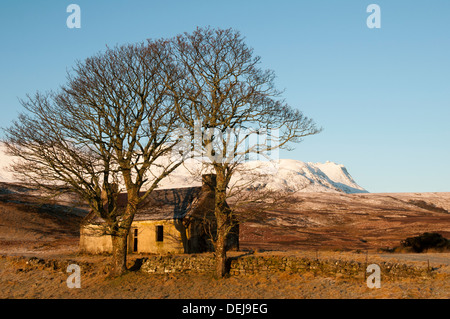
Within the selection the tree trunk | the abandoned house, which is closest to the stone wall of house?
the tree trunk

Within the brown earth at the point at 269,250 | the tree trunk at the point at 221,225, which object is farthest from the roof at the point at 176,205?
the tree trunk at the point at 221,225

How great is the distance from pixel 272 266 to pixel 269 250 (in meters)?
9.43

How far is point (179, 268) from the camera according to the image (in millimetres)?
26859

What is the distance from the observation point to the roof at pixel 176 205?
32.3m

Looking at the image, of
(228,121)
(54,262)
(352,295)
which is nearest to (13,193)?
(54,262)

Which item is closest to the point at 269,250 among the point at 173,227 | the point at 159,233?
the point at 173,227

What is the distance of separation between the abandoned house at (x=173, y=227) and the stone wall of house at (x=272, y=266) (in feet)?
12.3

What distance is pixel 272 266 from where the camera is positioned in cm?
2445

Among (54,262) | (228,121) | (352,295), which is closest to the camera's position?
(352,295)

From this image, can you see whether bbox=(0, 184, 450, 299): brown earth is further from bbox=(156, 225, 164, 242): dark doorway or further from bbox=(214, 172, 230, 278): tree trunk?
bbox=(156, 225, 164, 242): dark doorway

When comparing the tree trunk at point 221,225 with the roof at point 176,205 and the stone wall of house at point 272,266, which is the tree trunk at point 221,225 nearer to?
the stone wall of house at point 272,266

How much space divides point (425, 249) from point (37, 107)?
3182cm

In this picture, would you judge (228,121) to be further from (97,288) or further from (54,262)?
(54,262)
